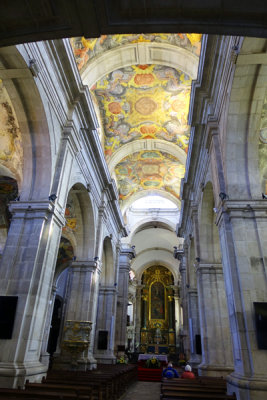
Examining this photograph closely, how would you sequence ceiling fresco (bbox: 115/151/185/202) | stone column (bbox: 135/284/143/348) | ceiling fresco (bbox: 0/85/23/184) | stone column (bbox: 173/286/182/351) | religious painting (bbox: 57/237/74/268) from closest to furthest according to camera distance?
ceiling fresco (bbox: 0/85/23/184) < ceiling fresco (bbox: 115/151/185/202) < religious painting (bbox: 57/237/74/268) < stone column (bbox: 173/286/182/351) < stone column (bbox: 135/284/143/348)

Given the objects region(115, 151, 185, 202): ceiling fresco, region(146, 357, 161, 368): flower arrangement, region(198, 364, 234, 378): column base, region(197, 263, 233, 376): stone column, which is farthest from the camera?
region(115, 151, 185, 202): ceiling fresco

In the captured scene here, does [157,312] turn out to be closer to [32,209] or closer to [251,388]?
[32,209]

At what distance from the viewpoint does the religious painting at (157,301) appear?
102 feet

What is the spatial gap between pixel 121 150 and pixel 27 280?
9.73m

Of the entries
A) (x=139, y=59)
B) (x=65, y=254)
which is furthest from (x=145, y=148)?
(x=65, y=254)

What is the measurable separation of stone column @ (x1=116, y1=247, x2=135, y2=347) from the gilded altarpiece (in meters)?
12.2

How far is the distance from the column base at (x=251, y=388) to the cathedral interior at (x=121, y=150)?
0.02 m

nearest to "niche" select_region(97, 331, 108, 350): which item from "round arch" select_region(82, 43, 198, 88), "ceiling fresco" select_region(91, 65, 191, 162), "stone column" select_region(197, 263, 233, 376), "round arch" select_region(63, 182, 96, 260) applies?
"round arch" select_region(63, 182, 96, 260)

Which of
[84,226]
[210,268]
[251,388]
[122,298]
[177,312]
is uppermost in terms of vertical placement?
[84,226]

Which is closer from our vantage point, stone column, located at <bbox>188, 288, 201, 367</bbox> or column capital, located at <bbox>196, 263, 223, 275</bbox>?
column capital, located at <bbox>196, 263, 223, 275</bbox>

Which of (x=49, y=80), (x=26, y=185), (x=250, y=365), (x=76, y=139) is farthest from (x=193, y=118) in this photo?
(x=250, y=365)

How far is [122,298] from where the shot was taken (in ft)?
60.2

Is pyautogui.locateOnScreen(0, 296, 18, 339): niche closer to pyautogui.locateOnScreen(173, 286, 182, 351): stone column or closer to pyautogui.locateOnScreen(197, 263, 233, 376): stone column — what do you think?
pyautogui.locateOnScreen(197, 263, 233, 376): stone column

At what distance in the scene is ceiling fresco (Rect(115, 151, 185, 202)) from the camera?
1620 centimetres
